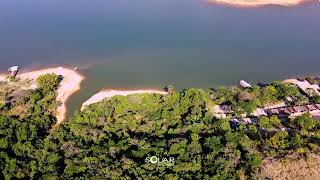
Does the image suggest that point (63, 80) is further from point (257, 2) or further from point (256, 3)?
point (257, 2)

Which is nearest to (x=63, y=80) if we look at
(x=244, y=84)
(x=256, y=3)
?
(x=244, y=84)

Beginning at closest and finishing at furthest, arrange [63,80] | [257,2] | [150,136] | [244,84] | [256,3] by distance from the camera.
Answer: [150,136]
[244,84]
[63,80]
[256,3]
[257,2]

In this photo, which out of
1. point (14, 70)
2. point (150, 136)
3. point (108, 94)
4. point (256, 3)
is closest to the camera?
point (150, 136)

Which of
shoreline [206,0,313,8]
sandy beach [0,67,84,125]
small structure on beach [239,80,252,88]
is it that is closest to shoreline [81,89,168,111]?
sandy beach [0,67,84,125]

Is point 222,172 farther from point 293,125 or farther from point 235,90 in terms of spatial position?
point 235,90

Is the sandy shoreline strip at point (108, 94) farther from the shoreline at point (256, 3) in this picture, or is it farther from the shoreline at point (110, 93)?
the shoreline at point (256, 3)

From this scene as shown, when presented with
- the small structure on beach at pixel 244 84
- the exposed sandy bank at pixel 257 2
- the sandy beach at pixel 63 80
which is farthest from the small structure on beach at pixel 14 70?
the exposed sandy bank at pixel 257 2

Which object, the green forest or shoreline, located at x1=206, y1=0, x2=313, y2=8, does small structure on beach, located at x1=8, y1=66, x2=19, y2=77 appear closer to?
the green forest
